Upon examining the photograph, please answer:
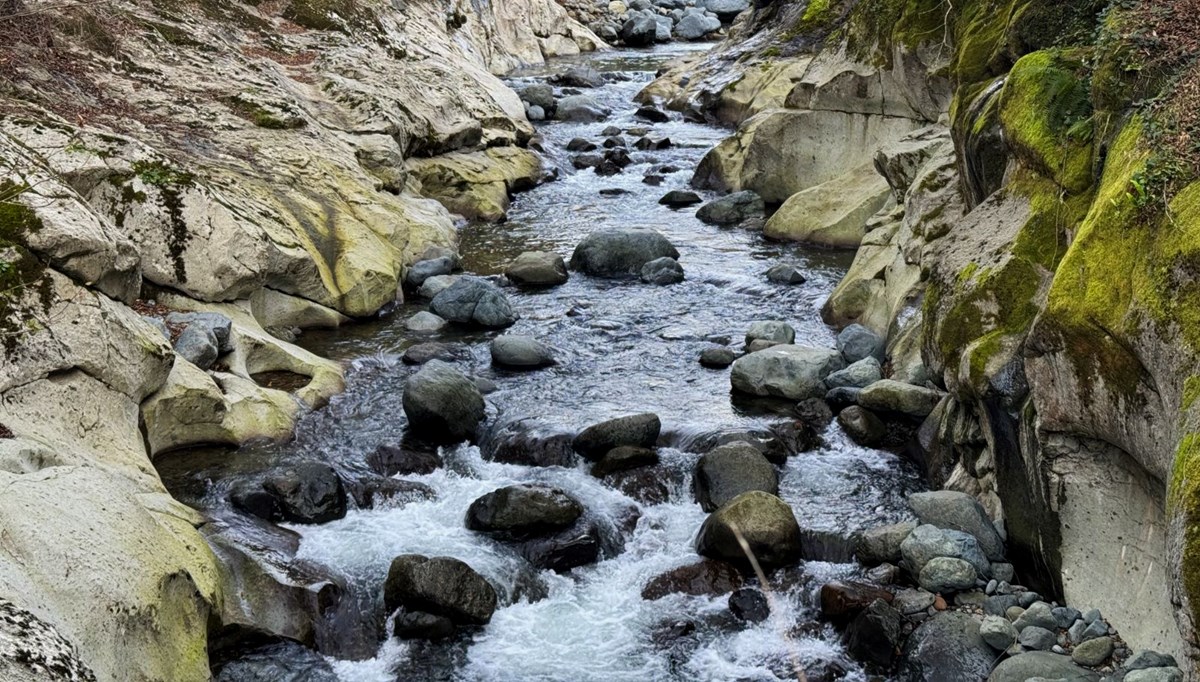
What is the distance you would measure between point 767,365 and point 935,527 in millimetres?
4641

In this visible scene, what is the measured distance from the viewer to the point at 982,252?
11.7 metres

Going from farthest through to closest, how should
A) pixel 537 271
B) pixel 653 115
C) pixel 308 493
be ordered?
pixel 653 115 < pixel 537 271 < pixel 308 493

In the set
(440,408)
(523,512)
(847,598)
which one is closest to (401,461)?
(440,408)

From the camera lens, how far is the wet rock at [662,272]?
64.7 ft

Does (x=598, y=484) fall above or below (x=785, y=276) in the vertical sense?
below

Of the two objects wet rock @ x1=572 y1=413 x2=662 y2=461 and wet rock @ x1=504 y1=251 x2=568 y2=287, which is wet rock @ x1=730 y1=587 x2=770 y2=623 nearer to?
wet rock @ x1=572 y1=413 x2=662 y2=461

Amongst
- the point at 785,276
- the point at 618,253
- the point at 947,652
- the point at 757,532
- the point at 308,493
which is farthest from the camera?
the point at 618,253

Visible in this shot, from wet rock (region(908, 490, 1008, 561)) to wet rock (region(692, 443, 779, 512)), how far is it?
Answer: 1.61 meters

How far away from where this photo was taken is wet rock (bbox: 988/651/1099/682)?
8352 mm

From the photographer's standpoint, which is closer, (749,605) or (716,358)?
(749,605)

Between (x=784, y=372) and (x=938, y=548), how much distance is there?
478 centimetres

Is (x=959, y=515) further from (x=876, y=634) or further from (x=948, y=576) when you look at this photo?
(x=876, y=634)

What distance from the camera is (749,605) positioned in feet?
34.1

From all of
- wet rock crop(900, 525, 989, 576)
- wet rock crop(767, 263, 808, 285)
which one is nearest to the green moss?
wet rock crop(900, 525, 989, 576)
